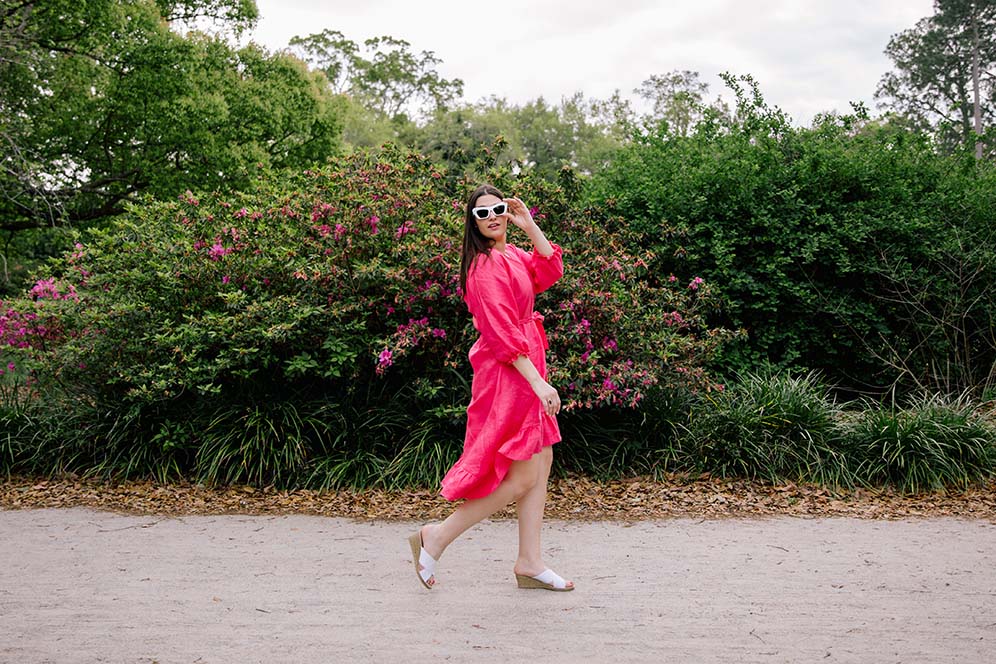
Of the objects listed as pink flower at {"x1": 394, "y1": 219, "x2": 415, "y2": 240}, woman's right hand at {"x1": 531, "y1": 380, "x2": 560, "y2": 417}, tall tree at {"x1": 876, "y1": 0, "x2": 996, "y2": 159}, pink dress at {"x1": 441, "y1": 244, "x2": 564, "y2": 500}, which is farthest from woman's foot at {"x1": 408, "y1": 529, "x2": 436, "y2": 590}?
tall tree at {"x1": 876, "y1": 0, "x2": 996, "y2": 159}

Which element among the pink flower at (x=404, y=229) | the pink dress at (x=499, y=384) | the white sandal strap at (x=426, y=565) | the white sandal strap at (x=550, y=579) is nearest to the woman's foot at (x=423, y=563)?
the white sandal strap at (x=426, y=565)

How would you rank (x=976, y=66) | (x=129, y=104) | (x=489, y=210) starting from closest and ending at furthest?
1. (x=489, y=210)
2. (x=129, y=104)
3. (x=976, y=66)

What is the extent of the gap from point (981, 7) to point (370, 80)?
28.4 m

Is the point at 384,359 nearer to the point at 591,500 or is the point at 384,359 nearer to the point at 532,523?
the point at 591,500

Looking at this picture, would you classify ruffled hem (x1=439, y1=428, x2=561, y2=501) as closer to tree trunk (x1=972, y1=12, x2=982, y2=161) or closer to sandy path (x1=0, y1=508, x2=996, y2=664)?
sandy path (x1=0, y1=508, x2=996, y2=664)

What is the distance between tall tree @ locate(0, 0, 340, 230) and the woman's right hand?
34.3ft

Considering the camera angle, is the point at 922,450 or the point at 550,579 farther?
the point at 922,450

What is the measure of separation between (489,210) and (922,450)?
14.2ft

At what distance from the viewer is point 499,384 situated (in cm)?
392

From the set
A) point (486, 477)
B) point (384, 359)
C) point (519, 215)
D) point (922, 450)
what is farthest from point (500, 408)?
point (922, 450)

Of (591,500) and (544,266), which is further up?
(544,266)

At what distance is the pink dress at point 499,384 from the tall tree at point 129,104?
396 inches

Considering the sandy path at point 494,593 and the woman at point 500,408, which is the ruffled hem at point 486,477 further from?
the sandy path at point 494,593

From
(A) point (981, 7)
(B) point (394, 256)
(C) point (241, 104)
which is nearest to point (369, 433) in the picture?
(B) point (394, 256)
